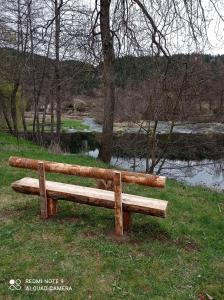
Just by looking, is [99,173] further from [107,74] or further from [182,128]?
[182,128]

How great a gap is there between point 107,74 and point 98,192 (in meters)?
6.25

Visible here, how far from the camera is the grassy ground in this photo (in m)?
4.19

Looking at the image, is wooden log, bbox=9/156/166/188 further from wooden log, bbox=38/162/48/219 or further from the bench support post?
the bench support post

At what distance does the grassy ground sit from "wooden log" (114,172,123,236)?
149 millimetres

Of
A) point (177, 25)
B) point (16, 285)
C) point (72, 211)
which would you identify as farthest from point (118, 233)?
point (177, 25)

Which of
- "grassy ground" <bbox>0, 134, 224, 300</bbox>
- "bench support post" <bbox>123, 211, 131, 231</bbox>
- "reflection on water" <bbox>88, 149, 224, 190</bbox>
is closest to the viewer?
"grassy ground" <bbox>0, 134, 224, 300</bbox>

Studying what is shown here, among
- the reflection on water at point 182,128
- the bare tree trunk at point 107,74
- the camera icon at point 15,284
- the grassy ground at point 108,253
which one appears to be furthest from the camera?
the reflection on water at point 182,128

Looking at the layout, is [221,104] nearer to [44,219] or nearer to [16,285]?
[44,219]

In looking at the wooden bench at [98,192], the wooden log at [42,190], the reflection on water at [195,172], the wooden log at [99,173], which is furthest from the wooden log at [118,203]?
the reflection on water at [195,172]

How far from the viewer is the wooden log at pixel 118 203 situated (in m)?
4.94

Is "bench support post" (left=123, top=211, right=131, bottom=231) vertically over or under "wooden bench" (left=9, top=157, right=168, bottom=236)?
under

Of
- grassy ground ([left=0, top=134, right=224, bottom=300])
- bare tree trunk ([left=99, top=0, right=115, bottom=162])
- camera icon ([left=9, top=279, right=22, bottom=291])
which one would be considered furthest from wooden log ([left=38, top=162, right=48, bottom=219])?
bare tree trunk ([left=99, top=0, right=115, bottom=162])

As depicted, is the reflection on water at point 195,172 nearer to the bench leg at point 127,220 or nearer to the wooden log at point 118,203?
the bench leg at point 127,220

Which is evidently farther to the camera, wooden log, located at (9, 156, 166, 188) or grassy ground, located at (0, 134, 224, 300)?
wooden log, located at (9, 156, 166, 188)
